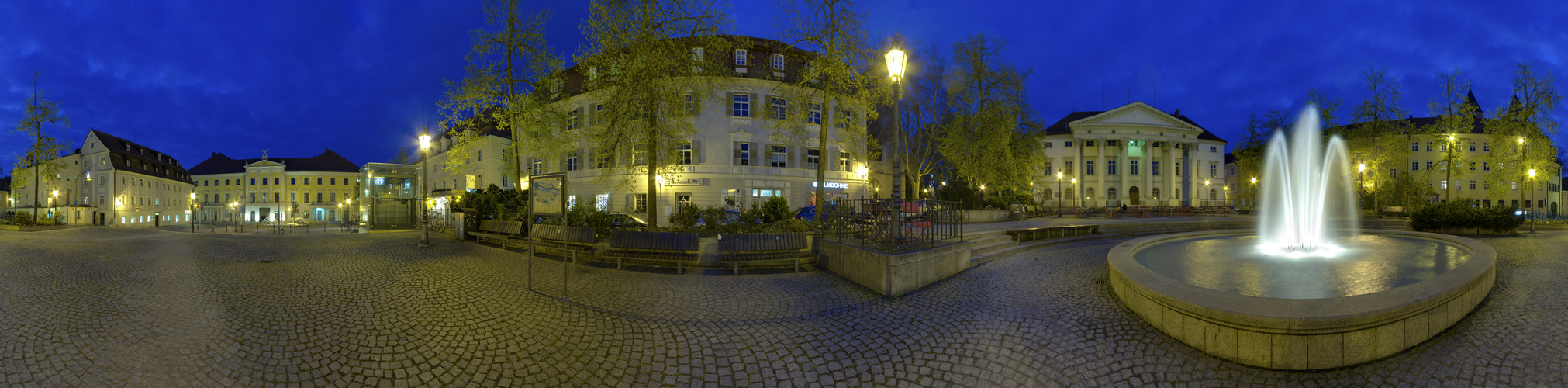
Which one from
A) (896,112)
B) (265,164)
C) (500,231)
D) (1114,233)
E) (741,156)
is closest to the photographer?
(896,112)

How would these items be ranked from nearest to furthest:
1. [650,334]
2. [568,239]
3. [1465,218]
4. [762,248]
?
[650,334] → [762,248] → [568,239] → [1465,218]

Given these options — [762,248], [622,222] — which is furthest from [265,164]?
[762,248]

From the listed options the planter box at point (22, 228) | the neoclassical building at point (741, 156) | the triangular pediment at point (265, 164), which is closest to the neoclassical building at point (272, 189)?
the triangular pediment at point (265, 164)

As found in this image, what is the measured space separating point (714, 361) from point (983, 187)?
3275 cm

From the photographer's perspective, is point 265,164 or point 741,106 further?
point 265,164

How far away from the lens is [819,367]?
175 inches

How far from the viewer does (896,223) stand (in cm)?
852

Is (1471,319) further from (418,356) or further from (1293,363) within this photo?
(418,356)

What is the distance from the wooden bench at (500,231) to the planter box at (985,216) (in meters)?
16.9

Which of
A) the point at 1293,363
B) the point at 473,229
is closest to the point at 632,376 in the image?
the point at 1293,363

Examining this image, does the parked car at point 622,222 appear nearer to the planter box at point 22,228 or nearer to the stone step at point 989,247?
the stone step at point 989,247

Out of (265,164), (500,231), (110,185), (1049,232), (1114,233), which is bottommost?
(1114,233)

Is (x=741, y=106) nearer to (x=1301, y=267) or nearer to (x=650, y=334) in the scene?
(x=1301, y=267)

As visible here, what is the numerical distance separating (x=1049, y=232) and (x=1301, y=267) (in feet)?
22.3
